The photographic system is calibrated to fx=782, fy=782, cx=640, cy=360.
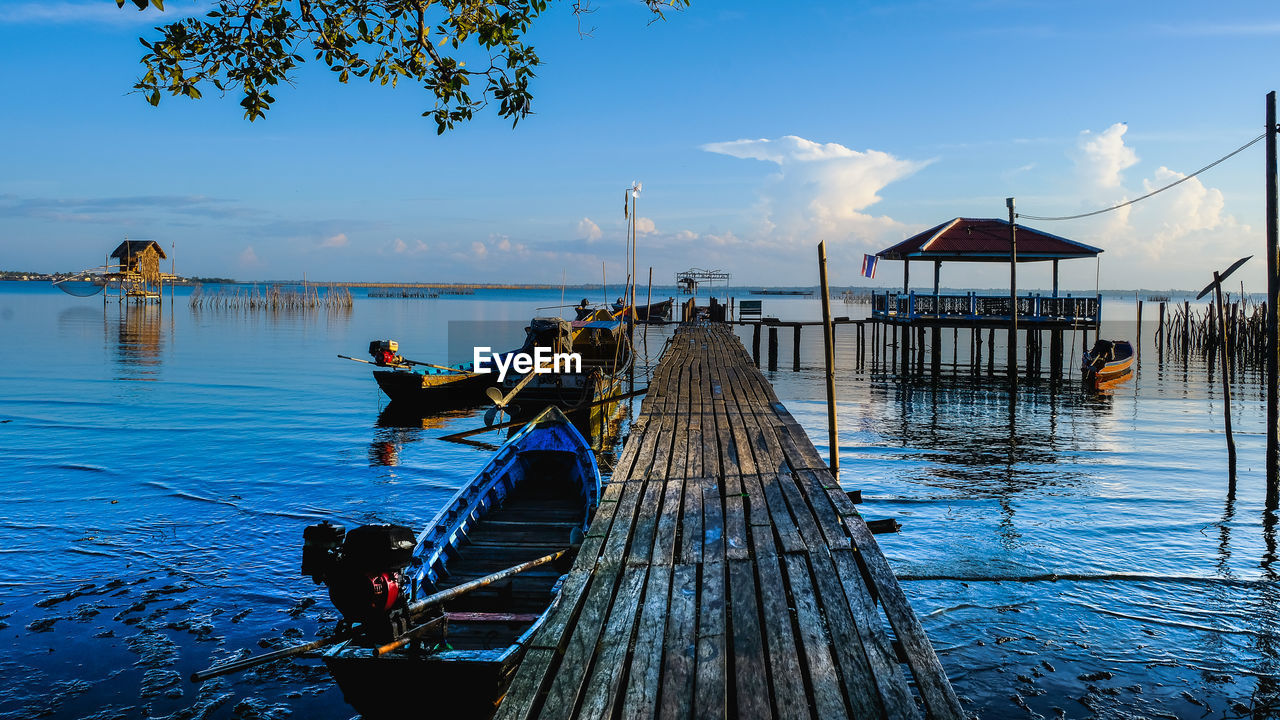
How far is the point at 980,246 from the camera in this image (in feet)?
99.5

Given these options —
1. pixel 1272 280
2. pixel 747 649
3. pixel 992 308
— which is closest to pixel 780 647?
pixel 747 649

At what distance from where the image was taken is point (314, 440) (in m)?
18.7

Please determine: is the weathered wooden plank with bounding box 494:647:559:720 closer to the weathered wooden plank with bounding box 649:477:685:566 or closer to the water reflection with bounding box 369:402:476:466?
the weathered wooden plank with bounding box 649:477:685:566

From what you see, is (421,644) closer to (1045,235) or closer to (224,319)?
(1045,235)

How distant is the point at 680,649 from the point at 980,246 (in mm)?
29617

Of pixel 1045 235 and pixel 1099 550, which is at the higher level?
pixel 1045 235

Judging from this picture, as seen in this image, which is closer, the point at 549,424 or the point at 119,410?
the point at 549,424

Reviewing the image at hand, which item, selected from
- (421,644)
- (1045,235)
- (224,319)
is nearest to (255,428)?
(421,644)

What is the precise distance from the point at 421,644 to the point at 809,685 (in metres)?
2.54

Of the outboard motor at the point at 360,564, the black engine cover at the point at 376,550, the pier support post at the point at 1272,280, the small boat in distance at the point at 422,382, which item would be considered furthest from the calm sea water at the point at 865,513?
the black engine cover at the point at 376,550

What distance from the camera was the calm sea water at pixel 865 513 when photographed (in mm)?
7109

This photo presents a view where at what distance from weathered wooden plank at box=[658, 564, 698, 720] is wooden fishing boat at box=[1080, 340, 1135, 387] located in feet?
92.6

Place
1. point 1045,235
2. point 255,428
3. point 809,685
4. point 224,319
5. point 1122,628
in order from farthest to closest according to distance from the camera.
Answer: point 224,319
point 1045,235
point 255,428
point 1122,628
point 809,685

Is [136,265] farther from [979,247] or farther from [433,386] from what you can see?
[979,247]
